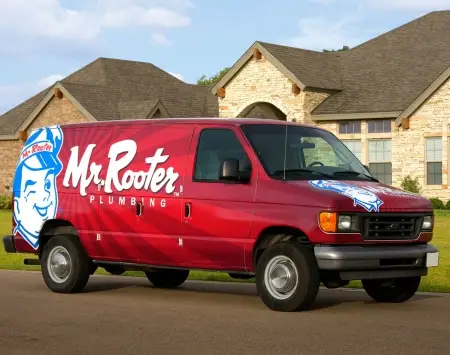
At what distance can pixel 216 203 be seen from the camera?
12.7 metres

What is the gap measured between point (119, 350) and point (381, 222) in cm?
398

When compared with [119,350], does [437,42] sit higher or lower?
higher

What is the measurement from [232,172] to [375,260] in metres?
1.90

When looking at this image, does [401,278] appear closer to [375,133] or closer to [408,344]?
[408,344]

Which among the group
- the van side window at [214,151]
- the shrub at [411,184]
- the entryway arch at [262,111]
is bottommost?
the van side window at [214,151]

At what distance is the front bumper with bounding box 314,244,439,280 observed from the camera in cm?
1165

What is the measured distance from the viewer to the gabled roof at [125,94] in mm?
53125

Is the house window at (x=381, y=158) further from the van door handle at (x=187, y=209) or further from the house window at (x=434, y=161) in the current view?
the van door handle at (x=187, y=209)

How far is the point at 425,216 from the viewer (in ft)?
41.5

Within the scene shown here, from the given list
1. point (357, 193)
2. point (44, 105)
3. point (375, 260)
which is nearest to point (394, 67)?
point (44, 105)

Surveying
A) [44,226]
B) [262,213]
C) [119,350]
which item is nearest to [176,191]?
[262,213]

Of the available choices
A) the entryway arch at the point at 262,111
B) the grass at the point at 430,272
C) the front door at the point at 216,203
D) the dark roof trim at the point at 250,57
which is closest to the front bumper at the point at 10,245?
the grass at the point at 430,272

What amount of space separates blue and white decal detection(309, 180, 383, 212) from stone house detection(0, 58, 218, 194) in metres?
39.7

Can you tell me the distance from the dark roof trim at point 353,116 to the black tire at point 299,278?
30.5m
